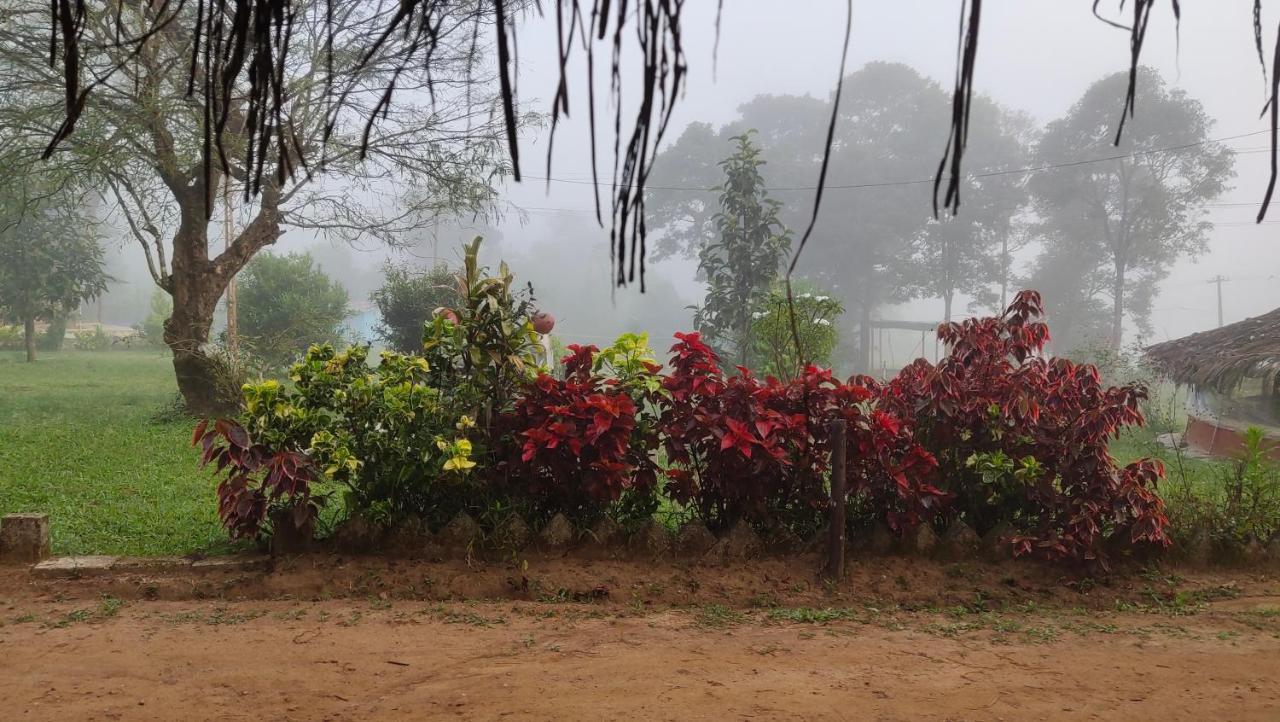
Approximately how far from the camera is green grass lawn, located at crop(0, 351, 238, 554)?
5090mm

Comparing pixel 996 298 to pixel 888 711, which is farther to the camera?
pixel 996 298

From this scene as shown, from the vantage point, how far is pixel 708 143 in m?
32.4

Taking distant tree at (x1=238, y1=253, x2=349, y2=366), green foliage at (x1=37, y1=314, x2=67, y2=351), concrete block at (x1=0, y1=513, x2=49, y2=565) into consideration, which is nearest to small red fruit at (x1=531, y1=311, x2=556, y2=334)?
concrete block at (x1=0, y1=513, x2=49, y2=565)

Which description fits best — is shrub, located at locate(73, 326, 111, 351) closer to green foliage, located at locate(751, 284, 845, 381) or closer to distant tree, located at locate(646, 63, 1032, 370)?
distant tree, located at locate(646, 63, 1032, 370)

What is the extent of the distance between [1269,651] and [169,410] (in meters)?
10.4

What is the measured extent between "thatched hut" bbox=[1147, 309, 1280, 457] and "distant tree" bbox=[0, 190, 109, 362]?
1909cm

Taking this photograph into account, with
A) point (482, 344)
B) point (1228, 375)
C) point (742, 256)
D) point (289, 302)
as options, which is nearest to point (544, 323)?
point (482, 344)

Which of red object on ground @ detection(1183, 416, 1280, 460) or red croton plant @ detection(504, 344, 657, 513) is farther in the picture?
red object on ground @ detection(1183, 416, 1280, 460)

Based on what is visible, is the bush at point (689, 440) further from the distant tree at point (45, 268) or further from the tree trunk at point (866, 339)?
the tree trunk at point (866, 339)

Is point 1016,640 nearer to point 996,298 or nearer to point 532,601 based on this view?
point 532,601

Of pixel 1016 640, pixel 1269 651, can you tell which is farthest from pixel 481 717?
pixel 1269 651

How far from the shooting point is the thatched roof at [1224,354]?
417 inches

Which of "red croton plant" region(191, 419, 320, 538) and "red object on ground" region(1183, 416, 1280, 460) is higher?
"red croton plant" region(191, 419, 320, 538)

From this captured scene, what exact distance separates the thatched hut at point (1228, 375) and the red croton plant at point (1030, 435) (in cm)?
724
